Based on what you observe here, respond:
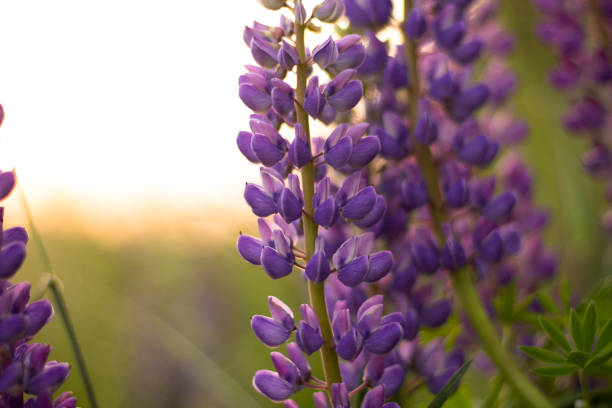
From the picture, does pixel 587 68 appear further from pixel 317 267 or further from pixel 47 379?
pixel 47 379

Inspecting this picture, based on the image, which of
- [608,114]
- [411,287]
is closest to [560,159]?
[608,114]

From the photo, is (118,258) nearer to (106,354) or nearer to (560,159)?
(106,354)

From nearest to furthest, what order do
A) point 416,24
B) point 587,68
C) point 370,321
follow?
point 370,321 → point 416,24 → point 587,68

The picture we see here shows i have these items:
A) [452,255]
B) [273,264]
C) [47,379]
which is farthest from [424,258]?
[47,379]

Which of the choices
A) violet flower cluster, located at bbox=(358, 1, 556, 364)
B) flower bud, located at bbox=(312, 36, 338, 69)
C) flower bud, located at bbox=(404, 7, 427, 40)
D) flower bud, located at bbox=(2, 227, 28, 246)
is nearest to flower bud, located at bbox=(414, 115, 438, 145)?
violet flower cluster, located at bbox=(358, 1, 556, 364)

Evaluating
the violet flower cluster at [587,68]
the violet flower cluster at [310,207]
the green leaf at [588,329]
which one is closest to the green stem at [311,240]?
the violet flower cluster at [310,207]

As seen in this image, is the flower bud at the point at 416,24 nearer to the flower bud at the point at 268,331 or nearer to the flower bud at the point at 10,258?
the flower bud at the point at 268,331

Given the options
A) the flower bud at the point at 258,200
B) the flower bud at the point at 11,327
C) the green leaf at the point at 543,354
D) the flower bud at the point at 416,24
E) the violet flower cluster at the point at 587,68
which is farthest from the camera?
the violet flower cluster at the point at 587,68
